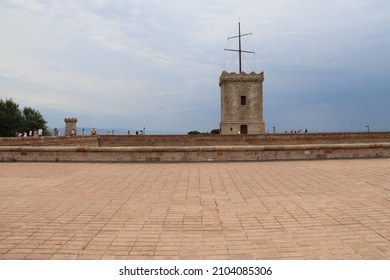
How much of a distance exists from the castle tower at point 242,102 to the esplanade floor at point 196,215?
32.4 m

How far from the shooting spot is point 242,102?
134 feet

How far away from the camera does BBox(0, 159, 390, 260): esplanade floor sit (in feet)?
11.1

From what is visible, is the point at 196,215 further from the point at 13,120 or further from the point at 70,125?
the point at 13,120

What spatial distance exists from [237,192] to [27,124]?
4922cm

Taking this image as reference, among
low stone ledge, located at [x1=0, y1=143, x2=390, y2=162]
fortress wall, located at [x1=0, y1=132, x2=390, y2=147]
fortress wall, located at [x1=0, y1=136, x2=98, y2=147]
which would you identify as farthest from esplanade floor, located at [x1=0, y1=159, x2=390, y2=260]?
fortress wall, located at [x1=0, y1=132, x2=390, y2=147]

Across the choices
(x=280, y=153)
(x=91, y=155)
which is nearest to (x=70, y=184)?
(x=91, y=155)

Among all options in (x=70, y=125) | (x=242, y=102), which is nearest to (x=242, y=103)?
(x=242, y=102)

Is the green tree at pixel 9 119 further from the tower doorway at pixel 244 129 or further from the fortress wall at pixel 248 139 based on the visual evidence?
the tower doorway at pixel 244 129

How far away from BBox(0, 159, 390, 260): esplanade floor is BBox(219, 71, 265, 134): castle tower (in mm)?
32448

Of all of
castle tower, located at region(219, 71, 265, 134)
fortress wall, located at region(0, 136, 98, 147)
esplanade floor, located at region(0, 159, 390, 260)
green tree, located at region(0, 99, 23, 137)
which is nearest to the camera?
esplanade floor, located at region(0, 159, 390, 260)

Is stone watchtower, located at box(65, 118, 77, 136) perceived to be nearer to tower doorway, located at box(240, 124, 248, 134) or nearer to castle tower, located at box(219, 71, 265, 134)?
castle tower, located at box(219, 71, 265, 134)

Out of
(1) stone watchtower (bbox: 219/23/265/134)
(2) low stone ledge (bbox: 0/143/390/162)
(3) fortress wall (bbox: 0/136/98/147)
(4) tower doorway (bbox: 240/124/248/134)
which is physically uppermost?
(1) stone watchtower (bbox: 219/23/265/134)

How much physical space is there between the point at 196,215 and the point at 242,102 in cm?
3725

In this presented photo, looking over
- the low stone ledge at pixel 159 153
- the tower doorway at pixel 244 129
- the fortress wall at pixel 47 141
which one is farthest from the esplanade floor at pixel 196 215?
the tower doorway at pixel 244 129
